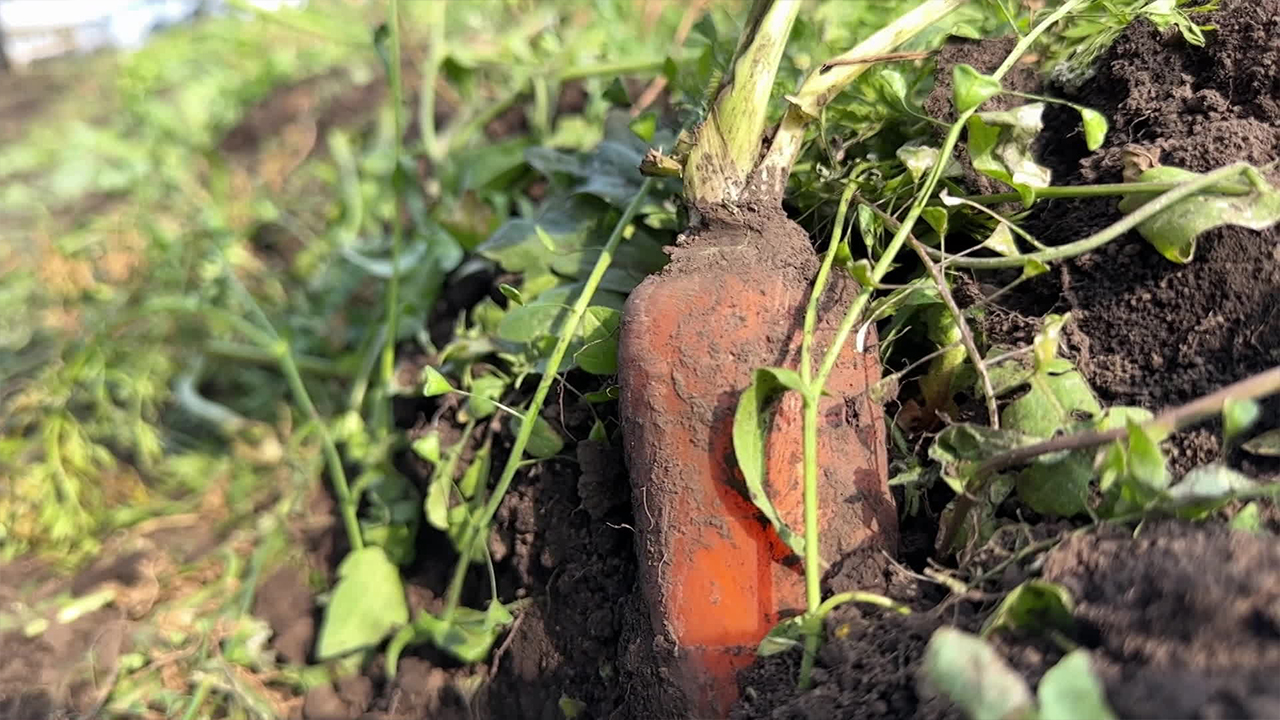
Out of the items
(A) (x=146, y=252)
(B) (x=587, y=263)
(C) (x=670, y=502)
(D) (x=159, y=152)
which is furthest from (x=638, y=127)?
(D) (x=159, y=152)

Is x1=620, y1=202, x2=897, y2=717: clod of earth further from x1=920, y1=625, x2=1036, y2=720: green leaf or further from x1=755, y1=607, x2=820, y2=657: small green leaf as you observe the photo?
x1=920, y1=625, x2=1036, y2=720: green leaf

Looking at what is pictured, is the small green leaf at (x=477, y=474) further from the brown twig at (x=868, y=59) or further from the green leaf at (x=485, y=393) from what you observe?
the brown twig at (x=868, y=59)

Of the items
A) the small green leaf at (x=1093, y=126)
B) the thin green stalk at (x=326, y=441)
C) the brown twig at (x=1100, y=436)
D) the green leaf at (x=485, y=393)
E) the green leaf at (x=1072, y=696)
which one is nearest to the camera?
the green leaf at (x=1072, y=696)

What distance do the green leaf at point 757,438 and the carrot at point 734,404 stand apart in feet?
0.06

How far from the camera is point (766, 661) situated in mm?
808

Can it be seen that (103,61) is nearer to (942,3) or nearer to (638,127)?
(638,127)

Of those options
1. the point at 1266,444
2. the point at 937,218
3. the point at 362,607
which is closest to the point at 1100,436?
the point at 1266,444

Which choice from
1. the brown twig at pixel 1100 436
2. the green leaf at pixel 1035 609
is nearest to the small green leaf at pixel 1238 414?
the brown twig at pixel 1100 436

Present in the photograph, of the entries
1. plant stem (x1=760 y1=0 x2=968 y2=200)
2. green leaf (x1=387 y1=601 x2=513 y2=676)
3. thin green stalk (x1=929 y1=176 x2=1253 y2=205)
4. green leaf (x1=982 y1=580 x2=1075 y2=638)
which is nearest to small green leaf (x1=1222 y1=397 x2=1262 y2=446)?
green leaf (x1=982 y1=580 x2=1075 y2=638)

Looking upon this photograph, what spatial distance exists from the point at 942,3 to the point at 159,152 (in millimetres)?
1906

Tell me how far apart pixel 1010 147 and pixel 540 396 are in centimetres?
54

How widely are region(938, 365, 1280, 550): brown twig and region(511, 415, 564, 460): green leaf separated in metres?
0.44

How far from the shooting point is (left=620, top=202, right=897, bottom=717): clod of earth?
33.8 inches

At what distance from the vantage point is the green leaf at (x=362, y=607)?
1.16 meters
